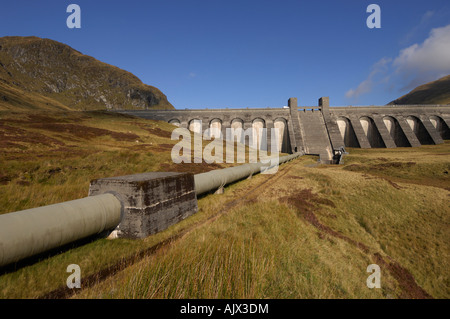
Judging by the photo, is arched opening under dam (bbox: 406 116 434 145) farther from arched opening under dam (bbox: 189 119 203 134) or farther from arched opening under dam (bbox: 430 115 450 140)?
arched opening under dam (bbox: 189 119 203 134)

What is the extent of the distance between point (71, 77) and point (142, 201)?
655ft

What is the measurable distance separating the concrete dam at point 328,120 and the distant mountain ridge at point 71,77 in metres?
120

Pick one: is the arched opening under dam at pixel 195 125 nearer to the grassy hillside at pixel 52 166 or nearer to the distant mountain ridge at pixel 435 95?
the grassy hillside at pixel 52 166

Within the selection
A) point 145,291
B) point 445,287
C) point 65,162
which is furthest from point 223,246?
point 65,162

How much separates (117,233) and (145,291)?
249cm

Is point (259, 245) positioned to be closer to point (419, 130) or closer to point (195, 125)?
point (195, 125)

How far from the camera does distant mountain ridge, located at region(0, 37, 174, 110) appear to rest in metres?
138

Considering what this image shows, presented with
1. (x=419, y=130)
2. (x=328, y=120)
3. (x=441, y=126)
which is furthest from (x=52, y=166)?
(x=441, y=126)

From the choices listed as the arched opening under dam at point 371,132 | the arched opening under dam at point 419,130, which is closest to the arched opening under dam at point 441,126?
the arched opening under dam at point 419,130

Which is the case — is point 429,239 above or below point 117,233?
below

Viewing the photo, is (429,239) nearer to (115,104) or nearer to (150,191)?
(150,191)

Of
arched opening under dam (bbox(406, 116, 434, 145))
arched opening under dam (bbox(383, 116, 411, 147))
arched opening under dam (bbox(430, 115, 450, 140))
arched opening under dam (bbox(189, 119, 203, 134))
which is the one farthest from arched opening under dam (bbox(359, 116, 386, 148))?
arched opening under dam (bbox(189, 119, 203, 134))

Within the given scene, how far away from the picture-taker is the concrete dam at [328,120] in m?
47.8

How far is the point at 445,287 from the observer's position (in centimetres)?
531
